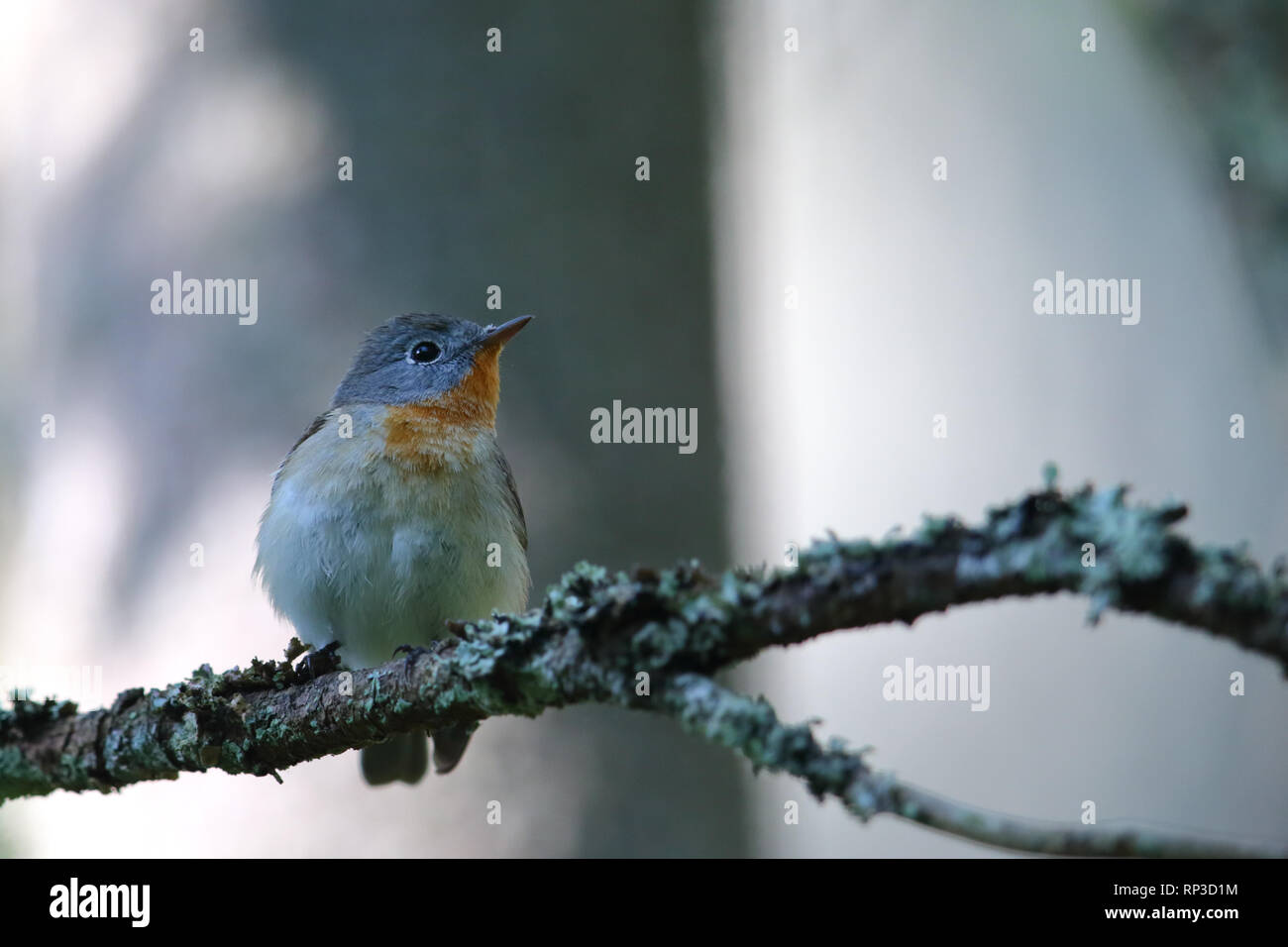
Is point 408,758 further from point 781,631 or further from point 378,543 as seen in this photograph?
point 781,631

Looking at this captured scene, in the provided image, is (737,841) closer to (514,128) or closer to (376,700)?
(376,700)

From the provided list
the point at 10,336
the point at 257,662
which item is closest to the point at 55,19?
the point at 10,336

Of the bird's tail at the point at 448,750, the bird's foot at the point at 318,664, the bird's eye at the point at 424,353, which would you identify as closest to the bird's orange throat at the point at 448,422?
the bird's eye at the point at 424,353

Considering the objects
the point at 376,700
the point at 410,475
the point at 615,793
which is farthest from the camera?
the point at 615,793

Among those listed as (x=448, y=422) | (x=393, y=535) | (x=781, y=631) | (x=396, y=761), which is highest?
(x=448, y=422)

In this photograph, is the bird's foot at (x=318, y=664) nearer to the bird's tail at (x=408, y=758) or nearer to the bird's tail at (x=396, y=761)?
the bird's tail at (x=408, y=758)

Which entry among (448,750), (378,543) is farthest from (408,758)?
(378,543)
